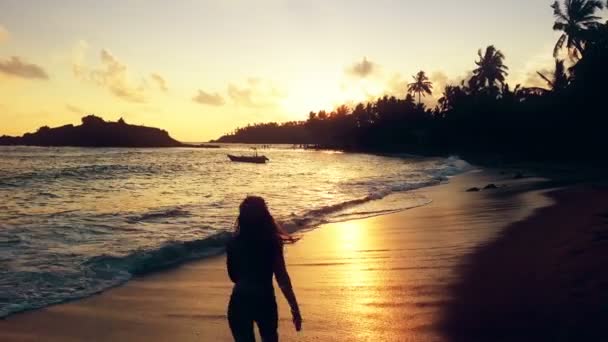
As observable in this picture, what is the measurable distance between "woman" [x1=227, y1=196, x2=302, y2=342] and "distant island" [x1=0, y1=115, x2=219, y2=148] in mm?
170424

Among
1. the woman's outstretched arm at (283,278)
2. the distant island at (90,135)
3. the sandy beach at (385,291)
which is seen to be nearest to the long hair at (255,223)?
the woman's outstretched arm at (283,278)

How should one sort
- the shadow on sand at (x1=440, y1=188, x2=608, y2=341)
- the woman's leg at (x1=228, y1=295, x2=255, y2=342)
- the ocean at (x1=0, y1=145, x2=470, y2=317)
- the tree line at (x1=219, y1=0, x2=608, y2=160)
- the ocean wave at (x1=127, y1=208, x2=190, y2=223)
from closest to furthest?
the woman's leg at (x1=228, y1=295, x2=255, y2=342), the shadow on sand at (x1=440, y1=188, x2=608, y2=341), the ocean at (x1=0, y1=145, x2=470, y2=317), the ocean wave at (x1=127, y1=208, x2=190, y2=223), the tree line at (x1=219, y1=0, x2=608, y2=160)

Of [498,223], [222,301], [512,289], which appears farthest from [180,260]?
[498,223]

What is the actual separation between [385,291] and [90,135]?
169 meters

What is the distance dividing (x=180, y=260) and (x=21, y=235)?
5447 mm

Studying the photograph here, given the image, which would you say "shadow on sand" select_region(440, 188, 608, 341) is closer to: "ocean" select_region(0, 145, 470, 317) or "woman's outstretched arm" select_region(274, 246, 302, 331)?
"woman's outstretched arm" select_region(274, 246, 302, 331)

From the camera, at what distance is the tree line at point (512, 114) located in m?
40.6

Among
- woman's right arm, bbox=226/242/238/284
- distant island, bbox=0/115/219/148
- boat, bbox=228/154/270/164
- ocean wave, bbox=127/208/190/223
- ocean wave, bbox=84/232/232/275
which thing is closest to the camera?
woman's right arm, bbox=226/242/238/284

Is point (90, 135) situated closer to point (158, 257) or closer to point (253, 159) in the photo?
point (253, 159)

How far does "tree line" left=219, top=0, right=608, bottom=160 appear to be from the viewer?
40594 mm

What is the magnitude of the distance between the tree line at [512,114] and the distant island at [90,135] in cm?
8039

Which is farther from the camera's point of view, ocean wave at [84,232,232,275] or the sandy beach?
ocean wave at [84,232,232,275]

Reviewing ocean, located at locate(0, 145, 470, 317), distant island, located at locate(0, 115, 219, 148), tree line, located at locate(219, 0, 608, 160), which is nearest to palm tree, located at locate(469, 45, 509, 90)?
tree line, located at locate(219, 0, 608, 160)

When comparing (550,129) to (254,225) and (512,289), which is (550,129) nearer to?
(512,289)
